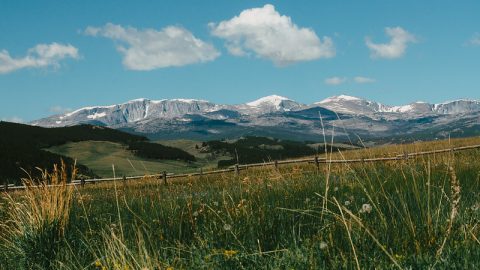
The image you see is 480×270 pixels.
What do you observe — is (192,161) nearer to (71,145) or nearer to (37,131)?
(71,145)

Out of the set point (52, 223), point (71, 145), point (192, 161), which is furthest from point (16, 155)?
point (52, 223)

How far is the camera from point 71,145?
119438mm

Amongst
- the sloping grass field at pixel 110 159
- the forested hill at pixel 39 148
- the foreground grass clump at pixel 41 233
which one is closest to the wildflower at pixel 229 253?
the forested hill at pixel 39 148

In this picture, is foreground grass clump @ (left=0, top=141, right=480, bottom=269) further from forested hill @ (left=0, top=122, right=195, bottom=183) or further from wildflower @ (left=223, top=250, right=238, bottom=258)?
forested hill @ (left=0, top=122, right=195, bottom=183)

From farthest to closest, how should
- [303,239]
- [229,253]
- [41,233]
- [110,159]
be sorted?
[110,159] < [41,233] < [303,239] < [229,253]

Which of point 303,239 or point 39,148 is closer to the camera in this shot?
point 303,239

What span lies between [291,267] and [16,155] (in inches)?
3131

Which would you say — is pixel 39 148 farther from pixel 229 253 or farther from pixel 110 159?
pixel 229 253

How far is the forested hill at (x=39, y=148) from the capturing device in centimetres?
6731

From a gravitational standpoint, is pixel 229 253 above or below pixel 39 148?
below

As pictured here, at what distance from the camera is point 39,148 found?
102m

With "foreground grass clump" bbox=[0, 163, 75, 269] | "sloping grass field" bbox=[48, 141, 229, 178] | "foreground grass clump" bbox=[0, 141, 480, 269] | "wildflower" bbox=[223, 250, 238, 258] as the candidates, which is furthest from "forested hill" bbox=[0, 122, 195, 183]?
"sloping grass field" bbox=[48, 141, 229, 178]

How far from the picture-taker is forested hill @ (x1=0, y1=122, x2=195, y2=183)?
221 ft

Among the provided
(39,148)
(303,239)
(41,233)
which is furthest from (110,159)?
(303,239)
